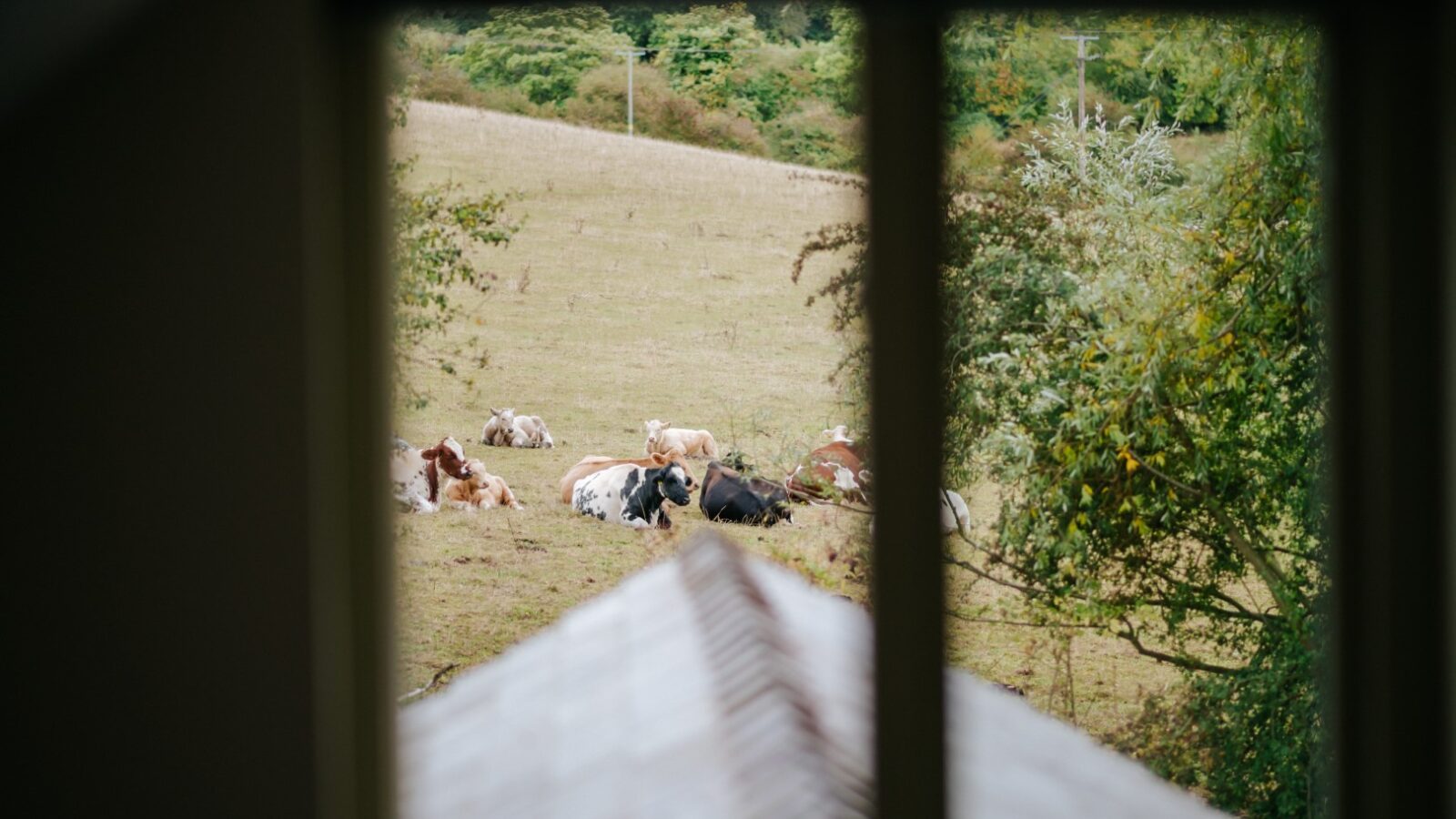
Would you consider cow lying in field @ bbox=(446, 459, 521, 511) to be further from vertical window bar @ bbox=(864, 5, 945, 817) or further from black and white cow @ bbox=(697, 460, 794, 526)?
vertical window bar @ bbox=(864, 5, 945, 817)

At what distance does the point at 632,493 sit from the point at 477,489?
0.21 metres

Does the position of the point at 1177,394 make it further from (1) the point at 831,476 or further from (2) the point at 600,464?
(2) the point at 600,464

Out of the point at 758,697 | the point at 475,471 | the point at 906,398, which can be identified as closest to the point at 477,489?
the point at 475,471

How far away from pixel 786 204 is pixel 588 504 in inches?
19.1

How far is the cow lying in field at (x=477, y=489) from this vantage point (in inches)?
55.5

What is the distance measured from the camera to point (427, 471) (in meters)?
1.41

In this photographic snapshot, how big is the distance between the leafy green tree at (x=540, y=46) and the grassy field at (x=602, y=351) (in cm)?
5

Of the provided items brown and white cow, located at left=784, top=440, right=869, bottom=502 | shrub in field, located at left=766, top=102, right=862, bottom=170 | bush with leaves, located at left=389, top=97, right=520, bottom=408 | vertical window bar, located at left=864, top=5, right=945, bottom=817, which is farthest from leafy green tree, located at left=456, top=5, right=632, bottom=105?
brown and white cow, located at left=784, top=440, right=869, bottom=502

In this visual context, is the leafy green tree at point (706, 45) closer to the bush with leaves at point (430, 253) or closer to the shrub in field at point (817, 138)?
the shrub in field at point (817, 138)

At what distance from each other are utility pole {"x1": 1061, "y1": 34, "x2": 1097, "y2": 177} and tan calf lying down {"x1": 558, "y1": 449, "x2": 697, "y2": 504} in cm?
75

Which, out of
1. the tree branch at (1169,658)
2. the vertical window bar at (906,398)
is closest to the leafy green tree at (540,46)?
the vertical window bar at (906,398)

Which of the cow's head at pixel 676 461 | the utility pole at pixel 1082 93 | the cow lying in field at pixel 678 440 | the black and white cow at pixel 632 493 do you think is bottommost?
the black and white cow at pixel 632 493

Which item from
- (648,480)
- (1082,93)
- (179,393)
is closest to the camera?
(179,393)

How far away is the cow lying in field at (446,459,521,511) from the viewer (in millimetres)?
1410
